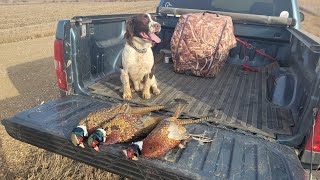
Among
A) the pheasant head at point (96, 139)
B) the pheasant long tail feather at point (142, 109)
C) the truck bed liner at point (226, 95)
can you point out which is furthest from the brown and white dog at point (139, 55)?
the pheasant head at point (96, 139)

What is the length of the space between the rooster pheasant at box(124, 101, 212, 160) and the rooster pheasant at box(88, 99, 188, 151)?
15cm

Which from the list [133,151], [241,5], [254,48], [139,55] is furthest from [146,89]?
[241,5]

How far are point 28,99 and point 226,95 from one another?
4402mm

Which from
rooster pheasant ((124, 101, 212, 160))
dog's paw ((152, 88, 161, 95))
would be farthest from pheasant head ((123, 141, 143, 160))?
dog's paw ((152, 88, 161, 95))

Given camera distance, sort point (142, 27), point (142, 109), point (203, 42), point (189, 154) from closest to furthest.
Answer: point (189, 154) → point (142, 109) → point (142, 27) → point (203, 42)

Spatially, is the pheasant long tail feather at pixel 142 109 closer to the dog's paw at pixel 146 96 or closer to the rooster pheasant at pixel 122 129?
the rooster pheasant at pixel 122 129

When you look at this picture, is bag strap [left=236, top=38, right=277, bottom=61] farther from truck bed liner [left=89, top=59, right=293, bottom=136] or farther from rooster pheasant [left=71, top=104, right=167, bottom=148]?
rooster pheasant [left=71, top=104, right=167, bottom=148]

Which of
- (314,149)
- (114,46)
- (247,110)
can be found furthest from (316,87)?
(114,46)

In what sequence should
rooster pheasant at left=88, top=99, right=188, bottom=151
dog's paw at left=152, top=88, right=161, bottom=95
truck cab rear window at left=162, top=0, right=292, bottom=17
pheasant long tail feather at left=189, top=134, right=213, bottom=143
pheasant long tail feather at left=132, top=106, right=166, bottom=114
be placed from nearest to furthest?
rooster pheasant at left=88, top=99, right=188, bottom=151
pheasant long tail feather at left=189, top=134, right=213, bottom=143
pheasant long tail feather at left=132, top=106, right=166, bottom=114
dog's paw at left=152, top=88, right=161, bottom=95
truck cab rear window at left=162, top=0, right=292, bottom=17

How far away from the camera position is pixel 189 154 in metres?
2.38

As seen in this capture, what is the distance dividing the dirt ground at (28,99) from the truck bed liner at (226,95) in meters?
1.05

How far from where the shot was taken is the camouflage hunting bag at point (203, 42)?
471cm

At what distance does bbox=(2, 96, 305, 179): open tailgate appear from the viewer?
2.19 meters

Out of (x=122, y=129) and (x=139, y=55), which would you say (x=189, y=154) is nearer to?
(x=122, y=129)
